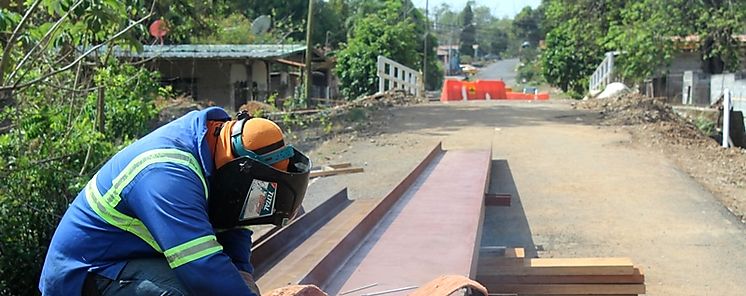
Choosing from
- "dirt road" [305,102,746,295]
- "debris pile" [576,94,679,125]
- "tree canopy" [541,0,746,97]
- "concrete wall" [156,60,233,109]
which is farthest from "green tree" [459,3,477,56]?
"dirt road" [305,102,746,295]

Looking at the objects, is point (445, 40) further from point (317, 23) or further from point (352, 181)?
point (352, 181)

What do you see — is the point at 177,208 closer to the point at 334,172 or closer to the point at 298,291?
the point at 298,291

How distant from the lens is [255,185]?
2479mm

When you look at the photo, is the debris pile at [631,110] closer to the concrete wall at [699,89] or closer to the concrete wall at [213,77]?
the concrete wall at [699,89]

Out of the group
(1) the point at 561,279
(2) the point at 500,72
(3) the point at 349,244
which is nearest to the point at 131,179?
(3) the point at 349,244

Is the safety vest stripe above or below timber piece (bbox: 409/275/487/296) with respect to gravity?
above

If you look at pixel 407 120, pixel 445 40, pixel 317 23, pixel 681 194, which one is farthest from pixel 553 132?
pixel 445 40

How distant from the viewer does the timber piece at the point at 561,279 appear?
4.85 m

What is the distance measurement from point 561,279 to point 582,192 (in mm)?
4466

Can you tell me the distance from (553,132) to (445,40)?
11065 cm

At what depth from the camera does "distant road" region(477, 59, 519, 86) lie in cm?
9254

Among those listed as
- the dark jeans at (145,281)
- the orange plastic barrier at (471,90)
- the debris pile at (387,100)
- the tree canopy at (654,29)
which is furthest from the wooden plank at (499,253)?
the orange plastic barrier at (471,90)

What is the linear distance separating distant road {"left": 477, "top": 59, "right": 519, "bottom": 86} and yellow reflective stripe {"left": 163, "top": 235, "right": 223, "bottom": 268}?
8609cm

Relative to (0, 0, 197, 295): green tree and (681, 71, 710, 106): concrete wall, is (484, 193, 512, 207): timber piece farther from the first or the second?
(681, 71, 710, 106): concrete wall
